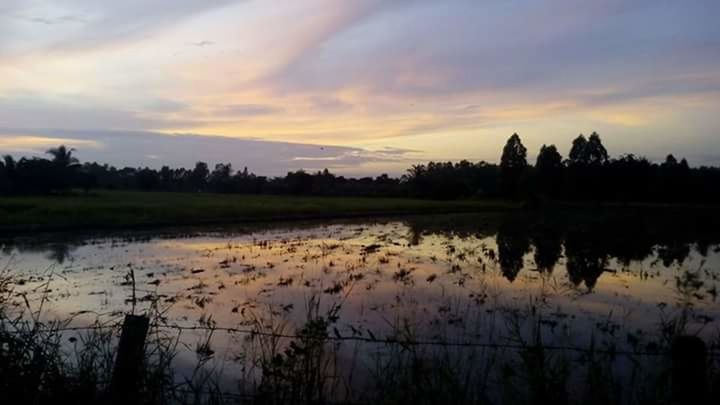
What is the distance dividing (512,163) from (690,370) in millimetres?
69158

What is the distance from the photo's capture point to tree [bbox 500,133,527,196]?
70.4 meters

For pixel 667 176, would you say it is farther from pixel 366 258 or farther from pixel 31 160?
pixel 31 160

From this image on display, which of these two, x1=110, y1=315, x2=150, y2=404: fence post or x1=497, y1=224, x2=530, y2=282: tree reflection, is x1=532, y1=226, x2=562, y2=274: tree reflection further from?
x1=110, y1=315, x2=150, y2=404: fence post

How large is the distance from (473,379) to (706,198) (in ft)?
225

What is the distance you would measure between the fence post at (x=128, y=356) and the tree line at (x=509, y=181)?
193ft

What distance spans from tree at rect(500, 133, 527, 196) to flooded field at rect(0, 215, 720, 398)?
45.1m

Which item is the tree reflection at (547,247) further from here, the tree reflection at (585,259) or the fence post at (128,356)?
the fence post at (128,356)

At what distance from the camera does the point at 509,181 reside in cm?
7075

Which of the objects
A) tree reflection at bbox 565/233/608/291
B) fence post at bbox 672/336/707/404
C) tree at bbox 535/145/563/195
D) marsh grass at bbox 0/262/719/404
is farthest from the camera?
tree at bbox 535/145/563/195

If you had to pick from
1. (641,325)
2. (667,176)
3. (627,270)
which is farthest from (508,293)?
(667,176)

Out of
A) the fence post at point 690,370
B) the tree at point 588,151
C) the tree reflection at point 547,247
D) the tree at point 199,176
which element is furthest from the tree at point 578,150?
the fence post at point 690,370

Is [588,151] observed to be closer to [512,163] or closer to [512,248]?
[512,163]

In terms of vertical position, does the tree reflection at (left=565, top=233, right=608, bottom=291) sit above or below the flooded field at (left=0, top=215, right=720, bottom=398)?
above

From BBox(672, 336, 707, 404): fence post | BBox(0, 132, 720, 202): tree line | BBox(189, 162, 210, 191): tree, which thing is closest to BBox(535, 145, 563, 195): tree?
BBox(0, 132, 720, 202): tree line
